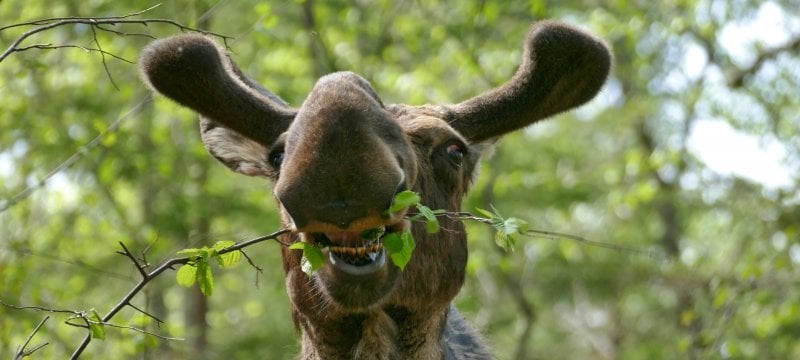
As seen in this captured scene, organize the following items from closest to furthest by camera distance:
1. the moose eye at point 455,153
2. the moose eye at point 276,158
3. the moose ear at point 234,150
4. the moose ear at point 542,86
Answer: the moose eye at point 276,158
the moose eye at point 455,153
the moose ear at point 542,86
the moose ear at point 234,150

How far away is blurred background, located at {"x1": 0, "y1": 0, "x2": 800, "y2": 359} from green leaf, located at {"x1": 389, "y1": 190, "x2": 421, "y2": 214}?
566 centimetres

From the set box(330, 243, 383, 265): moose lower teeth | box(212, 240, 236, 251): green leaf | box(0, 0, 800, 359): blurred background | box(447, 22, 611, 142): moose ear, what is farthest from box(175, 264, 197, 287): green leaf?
box(0, 0, 800, 359): blurred background

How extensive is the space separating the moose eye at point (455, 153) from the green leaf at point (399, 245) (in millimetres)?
1298

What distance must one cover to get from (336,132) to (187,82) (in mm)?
1839

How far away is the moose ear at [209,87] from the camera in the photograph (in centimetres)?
612

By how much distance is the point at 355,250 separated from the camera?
5289 millimetres

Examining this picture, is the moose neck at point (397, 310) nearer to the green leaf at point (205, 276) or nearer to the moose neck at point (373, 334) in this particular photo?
the moose neck at point (373, 334)

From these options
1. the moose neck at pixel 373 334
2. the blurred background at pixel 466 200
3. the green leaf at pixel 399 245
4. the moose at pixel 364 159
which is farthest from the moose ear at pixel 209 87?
the blurred background at pixel 466 200

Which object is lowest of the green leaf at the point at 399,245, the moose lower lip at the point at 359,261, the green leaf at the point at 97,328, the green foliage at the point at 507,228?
the green foliage at the point at 507,228

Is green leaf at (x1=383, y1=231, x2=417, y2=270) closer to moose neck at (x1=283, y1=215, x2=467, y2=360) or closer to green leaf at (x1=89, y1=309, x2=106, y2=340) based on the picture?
moose neck at (x1=283, y1=215, x2=467, y2=360)

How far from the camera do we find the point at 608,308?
23.4 metres

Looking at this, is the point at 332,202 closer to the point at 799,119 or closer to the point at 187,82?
the point at 187,82

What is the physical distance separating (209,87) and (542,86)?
6.45ft

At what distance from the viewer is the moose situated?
4664 mm
